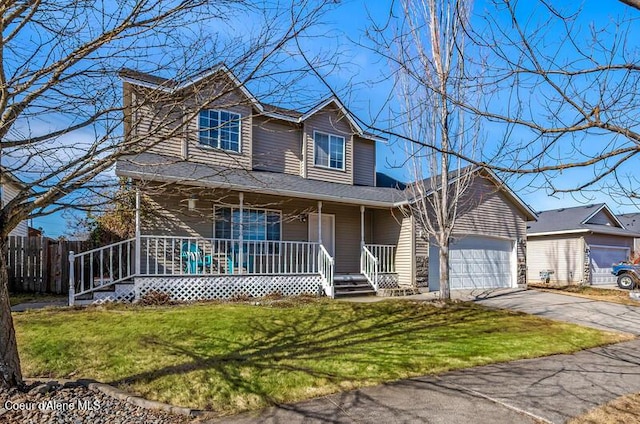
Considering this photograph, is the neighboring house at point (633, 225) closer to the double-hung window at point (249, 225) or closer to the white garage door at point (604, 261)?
the white garage door at point (604, 261)

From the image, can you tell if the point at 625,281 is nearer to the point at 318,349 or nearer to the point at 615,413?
the point at 615,413

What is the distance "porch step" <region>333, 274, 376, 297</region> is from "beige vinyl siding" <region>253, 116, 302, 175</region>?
4.05 m

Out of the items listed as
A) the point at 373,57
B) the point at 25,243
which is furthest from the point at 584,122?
the point at 25,243

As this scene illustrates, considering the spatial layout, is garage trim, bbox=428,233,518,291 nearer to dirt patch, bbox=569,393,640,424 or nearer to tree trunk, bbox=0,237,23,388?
dirt patch, bbox=569,393,640,424

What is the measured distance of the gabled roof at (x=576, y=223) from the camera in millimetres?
20625

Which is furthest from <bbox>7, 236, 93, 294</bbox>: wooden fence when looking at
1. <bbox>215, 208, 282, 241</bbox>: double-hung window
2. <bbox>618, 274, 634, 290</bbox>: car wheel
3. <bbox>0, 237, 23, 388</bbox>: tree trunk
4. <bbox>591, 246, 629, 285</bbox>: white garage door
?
<bbox>591, 246, 629, 285</bbox>: white garage door

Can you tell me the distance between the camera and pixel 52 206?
14.6 feet

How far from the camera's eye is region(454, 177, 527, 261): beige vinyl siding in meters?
15.0

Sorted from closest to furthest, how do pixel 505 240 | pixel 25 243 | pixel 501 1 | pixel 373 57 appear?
pixel 501 1 < pixel 373 57 < pixel 25 243 < pixel 505 240

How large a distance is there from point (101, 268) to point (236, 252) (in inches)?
150

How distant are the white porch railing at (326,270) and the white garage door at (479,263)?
4.05 m

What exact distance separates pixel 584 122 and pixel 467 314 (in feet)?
24.4

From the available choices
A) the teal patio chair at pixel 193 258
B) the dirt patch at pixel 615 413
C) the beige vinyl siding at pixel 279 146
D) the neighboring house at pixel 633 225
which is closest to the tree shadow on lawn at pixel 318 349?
the dirt patch at pixel 615 413

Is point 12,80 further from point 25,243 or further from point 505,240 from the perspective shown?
point 505,240
